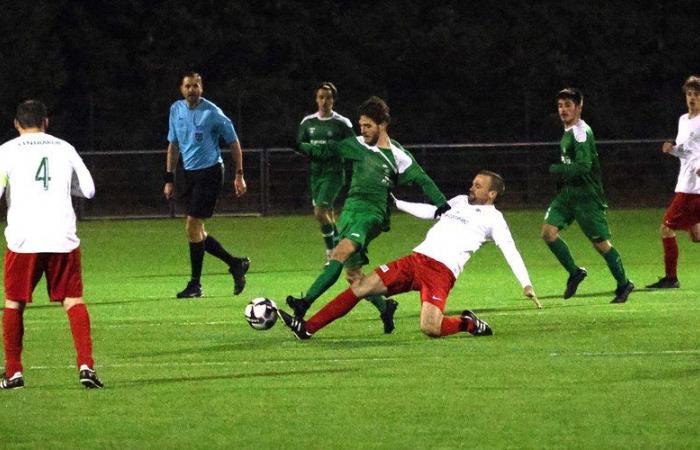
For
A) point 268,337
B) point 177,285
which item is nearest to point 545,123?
point 177,285

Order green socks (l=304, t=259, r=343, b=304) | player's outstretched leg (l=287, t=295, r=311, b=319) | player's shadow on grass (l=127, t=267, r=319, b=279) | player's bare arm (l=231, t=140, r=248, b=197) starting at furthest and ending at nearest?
player's shadow on grass (l=127, t=267, r=319, b=279) < player's bare arm (l=231, t=140, r=248, b=197) < green socks (l=304, t=259, r=343, b=304) < player's outstretched leg (l=287, t=295, r=311, b=319)

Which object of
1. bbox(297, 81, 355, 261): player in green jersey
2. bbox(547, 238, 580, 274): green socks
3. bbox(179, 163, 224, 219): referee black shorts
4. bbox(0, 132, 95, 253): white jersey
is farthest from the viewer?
bbox(297, 81, 355, 261): player in green jersey

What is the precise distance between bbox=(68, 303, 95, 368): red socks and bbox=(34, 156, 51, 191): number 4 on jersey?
762mm

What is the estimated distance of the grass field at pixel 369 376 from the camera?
8367mm

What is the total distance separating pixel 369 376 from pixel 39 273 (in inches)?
83.4

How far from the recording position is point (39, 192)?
10.0 m

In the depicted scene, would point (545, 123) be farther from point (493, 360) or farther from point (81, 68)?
point (493, 360)

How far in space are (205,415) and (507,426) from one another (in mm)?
1637

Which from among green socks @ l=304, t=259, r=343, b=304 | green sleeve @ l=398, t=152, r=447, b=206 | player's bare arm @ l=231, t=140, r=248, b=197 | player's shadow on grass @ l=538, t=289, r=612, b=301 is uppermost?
green sleeve @ l=398, t=152, r=447, b=206

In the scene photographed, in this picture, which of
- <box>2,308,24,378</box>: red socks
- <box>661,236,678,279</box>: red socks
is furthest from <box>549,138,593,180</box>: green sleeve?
<box>2,308,24,378</box>: red socks

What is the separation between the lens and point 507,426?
8.52 meters

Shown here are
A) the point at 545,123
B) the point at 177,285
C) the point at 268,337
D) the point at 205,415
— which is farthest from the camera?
the point at 545,123

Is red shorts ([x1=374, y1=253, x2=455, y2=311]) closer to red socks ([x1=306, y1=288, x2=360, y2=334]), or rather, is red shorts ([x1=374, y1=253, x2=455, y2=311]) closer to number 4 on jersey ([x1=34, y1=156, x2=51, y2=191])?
red socks ([x1=306, y1=288, x2=360, y2=334])

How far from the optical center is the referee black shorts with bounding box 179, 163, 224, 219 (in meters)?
17.0
